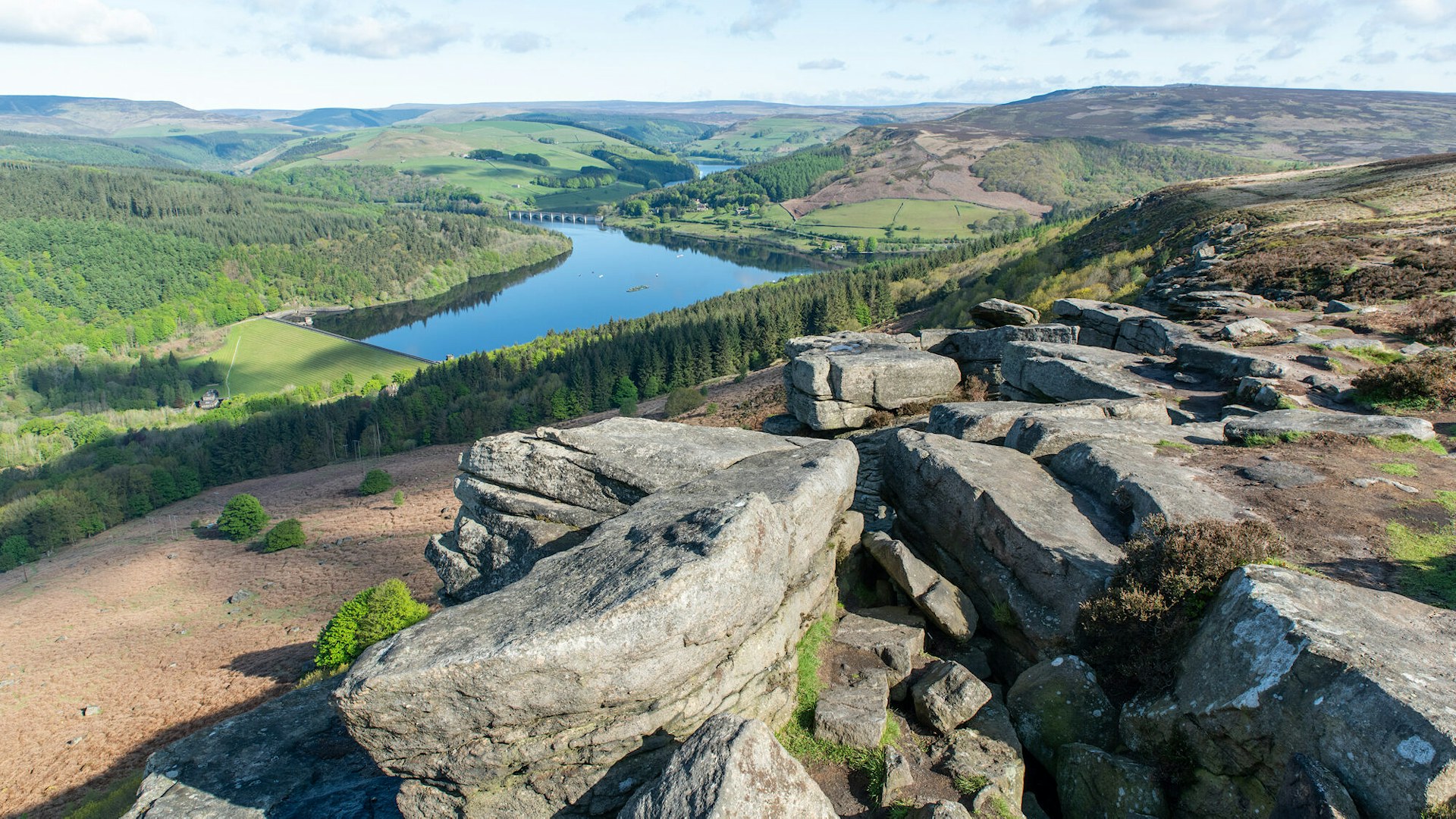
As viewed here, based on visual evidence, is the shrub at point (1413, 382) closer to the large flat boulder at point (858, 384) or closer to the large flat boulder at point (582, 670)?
the large flat boulder at point (858, 384)

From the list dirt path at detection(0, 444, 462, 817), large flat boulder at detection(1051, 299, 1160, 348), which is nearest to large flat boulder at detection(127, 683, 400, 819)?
dirt path at detection(0, 444, 462, 817)

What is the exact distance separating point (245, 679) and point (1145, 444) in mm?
38524

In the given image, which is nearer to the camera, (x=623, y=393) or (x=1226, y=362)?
(x=1226, y=362)

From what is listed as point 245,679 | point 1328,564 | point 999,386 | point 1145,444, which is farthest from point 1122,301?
point 245,679

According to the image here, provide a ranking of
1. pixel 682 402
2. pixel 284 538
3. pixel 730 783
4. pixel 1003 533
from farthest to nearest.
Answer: pixel 682 402 < pixel 284 538 < pixel 1003 533 < pixel 730 783

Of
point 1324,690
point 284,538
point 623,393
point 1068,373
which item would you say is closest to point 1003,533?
point 1324,690

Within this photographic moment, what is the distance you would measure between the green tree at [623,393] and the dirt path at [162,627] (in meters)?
32.6

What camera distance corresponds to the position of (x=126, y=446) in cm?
11231

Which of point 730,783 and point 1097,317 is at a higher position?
point 1097,317

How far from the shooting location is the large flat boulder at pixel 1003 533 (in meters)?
13.7

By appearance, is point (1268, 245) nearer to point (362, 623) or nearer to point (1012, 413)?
point (1012, 413)

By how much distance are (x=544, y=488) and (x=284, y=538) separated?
50.1m

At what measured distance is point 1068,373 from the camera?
2394 centimetres

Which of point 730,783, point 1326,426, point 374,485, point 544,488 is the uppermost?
point 1326,426
